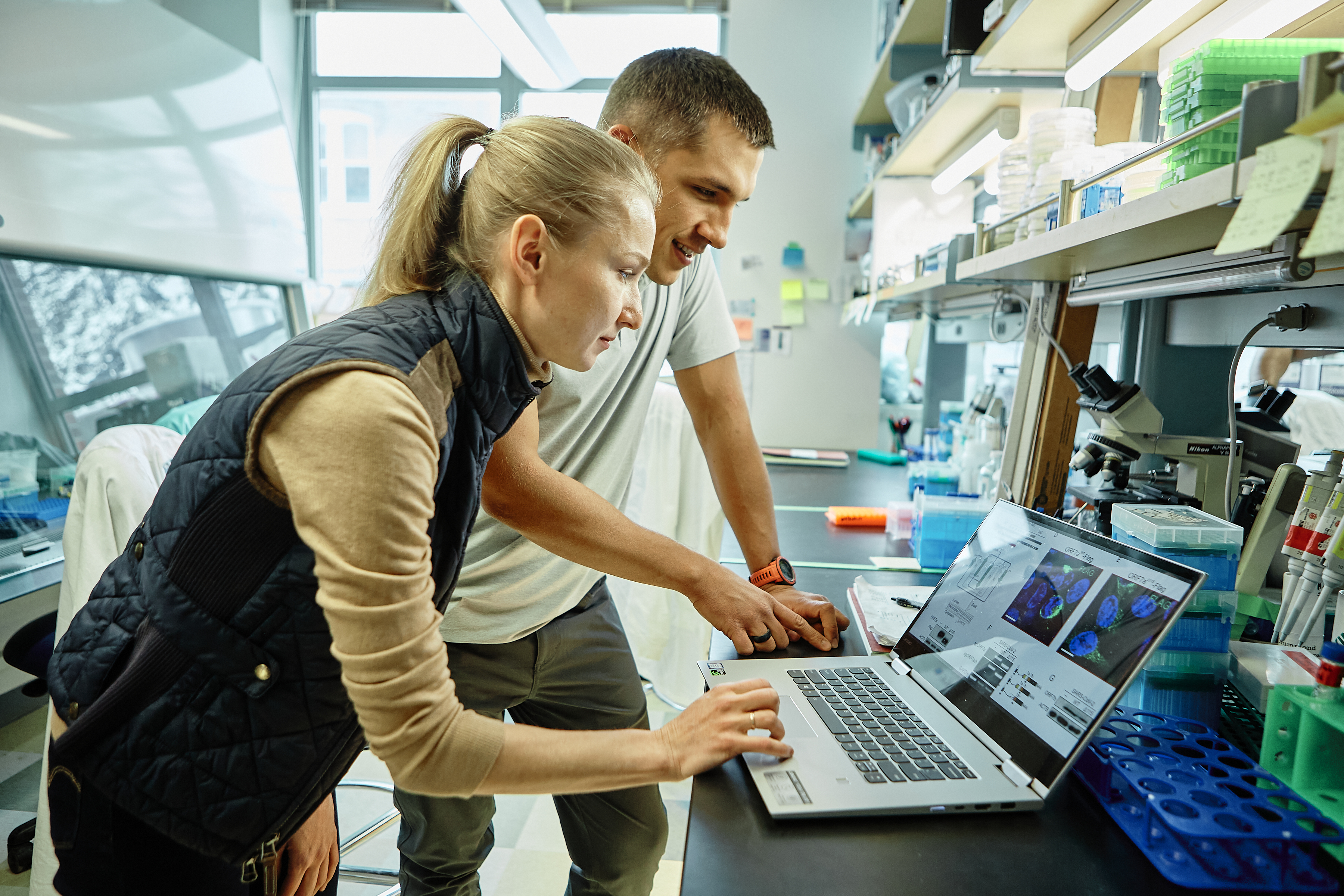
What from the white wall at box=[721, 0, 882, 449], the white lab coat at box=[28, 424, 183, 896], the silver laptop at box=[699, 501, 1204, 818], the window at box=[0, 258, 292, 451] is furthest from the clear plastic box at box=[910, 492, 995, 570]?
the window at box=[0, 258, 292, 451]

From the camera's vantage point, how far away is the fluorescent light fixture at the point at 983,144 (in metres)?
1.86

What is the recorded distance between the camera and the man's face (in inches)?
47.8

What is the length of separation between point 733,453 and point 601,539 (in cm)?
52

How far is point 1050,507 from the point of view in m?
1.42

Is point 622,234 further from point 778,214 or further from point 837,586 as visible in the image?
point 778,214

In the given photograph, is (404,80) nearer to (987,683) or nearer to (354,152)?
(354,152)

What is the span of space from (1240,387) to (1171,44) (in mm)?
773

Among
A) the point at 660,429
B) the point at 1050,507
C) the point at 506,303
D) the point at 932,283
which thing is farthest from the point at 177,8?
the point at 1050,507

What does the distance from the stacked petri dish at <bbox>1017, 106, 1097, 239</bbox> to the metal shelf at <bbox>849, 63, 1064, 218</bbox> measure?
170 millimetres

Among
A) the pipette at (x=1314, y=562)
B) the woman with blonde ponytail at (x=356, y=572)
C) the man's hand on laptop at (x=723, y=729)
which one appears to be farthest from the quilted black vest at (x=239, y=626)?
the pipette at (x=1314, y=562)

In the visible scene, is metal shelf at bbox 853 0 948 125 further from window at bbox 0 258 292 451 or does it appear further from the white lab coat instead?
window at bbox 0 258 292 451

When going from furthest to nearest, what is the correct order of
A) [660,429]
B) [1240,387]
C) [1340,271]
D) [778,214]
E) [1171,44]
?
[778,214]
[660,429]
[1240,387]
[1171,44]
[1340,271]

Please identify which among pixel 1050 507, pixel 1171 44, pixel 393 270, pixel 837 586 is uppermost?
pixel 1171 44

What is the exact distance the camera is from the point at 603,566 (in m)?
1.07
